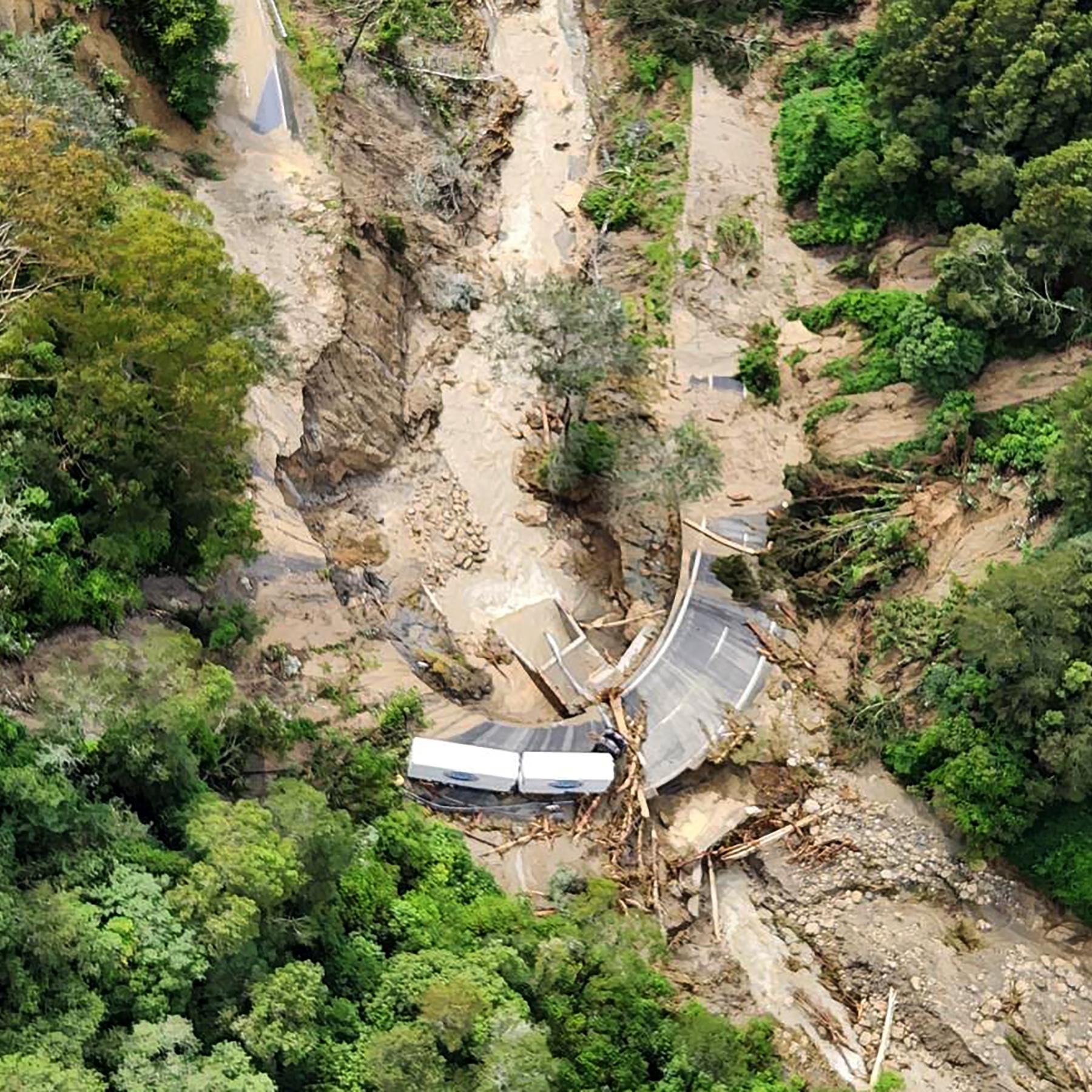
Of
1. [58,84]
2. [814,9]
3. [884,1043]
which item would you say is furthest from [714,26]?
[884,1043]

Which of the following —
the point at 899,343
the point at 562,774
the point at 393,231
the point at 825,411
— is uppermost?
the point at 393,231

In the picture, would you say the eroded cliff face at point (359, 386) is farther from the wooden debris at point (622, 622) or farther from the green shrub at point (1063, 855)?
the green shrub at point (1063, 855)

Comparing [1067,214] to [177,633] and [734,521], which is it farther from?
[177,633]

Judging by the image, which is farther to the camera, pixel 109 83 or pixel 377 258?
pixel 377 258

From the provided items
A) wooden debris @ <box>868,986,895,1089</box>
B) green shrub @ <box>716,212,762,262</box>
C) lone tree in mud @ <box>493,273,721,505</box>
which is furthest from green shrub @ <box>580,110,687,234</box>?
wooden debris @ <box>868,986,895,1089</box>

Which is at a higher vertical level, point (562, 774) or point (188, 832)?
point (188, 832)

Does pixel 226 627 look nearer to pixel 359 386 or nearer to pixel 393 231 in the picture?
pixel 359 386

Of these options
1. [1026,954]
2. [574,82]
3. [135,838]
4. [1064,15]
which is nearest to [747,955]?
[1026,954]

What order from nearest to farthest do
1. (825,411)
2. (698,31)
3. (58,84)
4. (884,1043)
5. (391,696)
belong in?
1. (884,1043)
2. (391,696)
3. (58,84)
4. (825,411)
5. (698,31)
